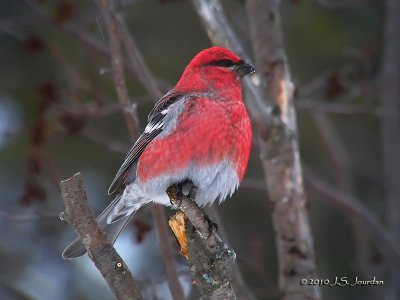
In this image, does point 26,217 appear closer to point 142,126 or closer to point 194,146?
point 194,146

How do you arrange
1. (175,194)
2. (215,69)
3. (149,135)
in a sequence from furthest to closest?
(215,69) → (149,135) → (175,194)

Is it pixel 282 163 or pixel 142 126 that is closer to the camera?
pixel 282 163

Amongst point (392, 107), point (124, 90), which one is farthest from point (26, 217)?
point (392, 107)

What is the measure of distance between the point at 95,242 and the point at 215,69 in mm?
2021

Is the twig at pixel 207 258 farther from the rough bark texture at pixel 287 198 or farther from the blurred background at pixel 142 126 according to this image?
the blurred background at pixel 142 126

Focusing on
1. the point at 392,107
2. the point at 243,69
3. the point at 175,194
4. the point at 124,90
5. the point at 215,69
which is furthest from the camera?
the point at 392,107

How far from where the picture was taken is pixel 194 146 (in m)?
4.21

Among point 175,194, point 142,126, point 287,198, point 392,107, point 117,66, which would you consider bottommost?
point 175,194

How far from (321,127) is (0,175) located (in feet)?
12.4

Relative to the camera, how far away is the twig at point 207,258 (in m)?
3.11

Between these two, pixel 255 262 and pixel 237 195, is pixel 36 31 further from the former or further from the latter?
pixel 255 262

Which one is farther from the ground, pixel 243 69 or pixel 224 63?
pixel 224 63

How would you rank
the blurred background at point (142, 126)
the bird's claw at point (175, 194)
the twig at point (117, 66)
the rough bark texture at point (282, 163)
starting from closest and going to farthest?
the bird's claw at point (175, 194) → the twig at point (117, 66) → the rough bark texture at point (282, 163) → the blurred background at point (142, 126)

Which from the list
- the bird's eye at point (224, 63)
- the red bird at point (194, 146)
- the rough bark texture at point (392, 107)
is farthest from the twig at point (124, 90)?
the rough bark texture at point (392, 107)
